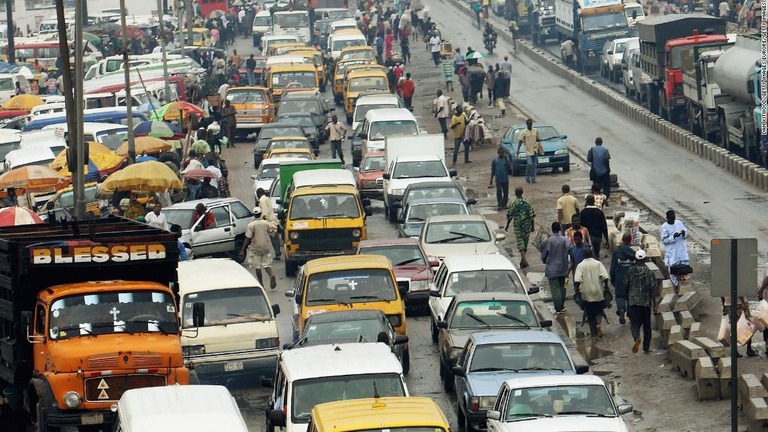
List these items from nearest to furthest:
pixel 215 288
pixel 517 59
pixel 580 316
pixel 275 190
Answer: pixel 215 288 < pixel 580 316 < pixel 275 190 < pixel 517 59

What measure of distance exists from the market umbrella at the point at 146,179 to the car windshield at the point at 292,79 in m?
24.5

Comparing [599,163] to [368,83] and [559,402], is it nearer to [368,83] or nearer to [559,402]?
[559,402]

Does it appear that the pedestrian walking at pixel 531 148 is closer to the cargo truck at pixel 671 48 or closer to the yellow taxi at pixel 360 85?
the cargo truck at pixel 671 48

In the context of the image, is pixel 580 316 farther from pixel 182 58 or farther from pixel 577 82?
pixel 182 58

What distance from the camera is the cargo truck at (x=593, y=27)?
67812 mm

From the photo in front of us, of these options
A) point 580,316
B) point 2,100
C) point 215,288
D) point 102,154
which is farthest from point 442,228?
point 2,100

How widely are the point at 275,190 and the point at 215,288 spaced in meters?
14.2

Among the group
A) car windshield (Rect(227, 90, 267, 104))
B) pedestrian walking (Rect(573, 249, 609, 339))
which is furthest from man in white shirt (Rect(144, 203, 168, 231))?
car windshield (Rect(227, 90, 267, 104))

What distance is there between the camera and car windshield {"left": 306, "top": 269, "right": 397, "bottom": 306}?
24.3 m

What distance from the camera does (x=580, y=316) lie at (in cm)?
2723

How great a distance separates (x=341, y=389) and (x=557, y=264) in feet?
31.5

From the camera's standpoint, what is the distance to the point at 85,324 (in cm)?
1895

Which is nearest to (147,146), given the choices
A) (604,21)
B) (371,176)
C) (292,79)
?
(371,176)

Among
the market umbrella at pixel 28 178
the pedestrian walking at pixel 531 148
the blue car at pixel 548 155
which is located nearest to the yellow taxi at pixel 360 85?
the blue car at pixel 548 155
